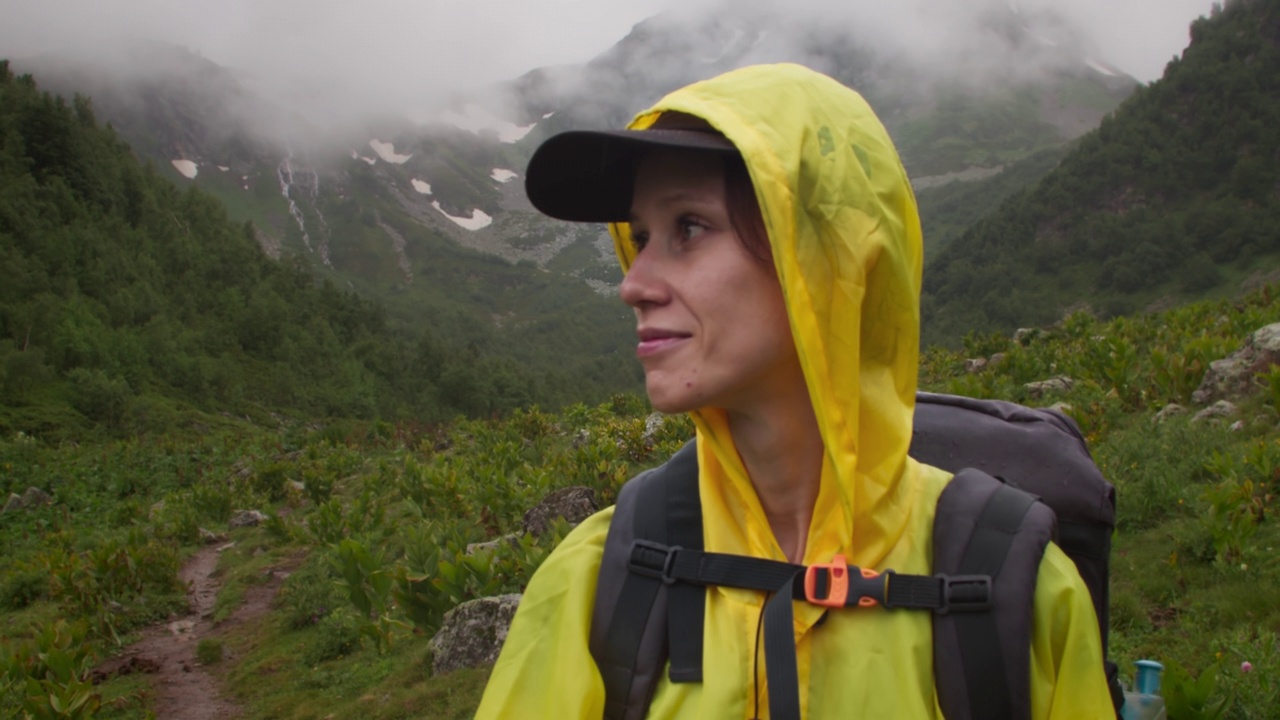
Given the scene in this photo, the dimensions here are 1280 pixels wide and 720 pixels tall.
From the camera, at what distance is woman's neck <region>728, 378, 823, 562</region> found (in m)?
1.46

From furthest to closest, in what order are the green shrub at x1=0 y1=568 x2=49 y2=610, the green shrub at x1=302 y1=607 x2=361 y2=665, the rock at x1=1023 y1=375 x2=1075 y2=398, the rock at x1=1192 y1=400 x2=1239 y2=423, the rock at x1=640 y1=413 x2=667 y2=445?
1. the rock at x1=640 y1=413 x2=667 y2=445
2. the rock at x1=1023 y1=375 x2=1075 y2=398
3. the green shrub at x1=0 y1=568 x2=49 y2=610
4. the rock at x1=1192 y1=400 x2=1239 y2=423
5. the green shrub at x1=302 y1=607 x2=361 y2=665

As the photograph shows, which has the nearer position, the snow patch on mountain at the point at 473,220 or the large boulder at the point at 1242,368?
the large boulder at the point at 1242,368

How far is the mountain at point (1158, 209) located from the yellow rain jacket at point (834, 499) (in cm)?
5968

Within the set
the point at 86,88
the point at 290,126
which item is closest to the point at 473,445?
the point at 86,88

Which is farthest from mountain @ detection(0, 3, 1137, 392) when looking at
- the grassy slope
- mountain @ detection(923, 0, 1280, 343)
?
the grassy slope

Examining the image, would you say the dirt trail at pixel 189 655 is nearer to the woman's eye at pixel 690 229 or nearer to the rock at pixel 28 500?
the woman's eye at pixel 690 229

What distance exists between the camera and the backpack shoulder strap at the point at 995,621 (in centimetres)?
122

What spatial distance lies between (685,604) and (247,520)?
12911 millimetres

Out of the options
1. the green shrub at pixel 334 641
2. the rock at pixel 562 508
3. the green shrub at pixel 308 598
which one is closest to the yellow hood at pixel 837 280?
the green shrub at pixel 334 641

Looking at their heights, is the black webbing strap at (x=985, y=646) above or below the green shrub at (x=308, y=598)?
above

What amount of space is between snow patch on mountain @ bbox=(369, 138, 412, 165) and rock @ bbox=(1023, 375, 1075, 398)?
17666 centimetres

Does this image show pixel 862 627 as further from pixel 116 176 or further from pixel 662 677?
pixel 116 176

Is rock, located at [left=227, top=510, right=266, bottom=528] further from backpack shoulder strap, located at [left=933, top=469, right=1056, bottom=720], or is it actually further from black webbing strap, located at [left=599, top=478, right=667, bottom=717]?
backpack shoulder strap, located at [left=933, top=469, right=1056, bottom=720]

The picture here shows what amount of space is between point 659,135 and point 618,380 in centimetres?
7420
